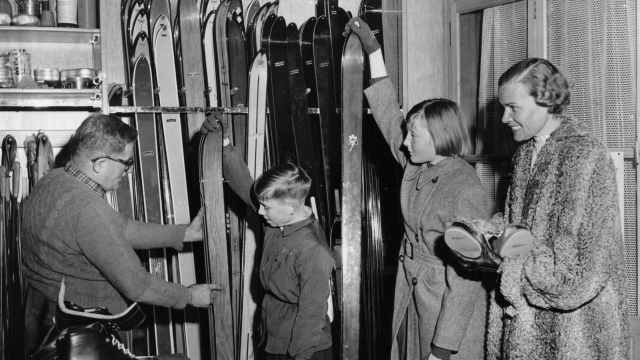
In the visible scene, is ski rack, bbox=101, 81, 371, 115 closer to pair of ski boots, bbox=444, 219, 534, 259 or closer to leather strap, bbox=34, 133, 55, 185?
leather strap, bbox=34, 133, 55, 185

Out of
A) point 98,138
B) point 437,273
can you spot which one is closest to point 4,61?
point 98,138

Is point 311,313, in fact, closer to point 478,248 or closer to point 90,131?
point 478,248

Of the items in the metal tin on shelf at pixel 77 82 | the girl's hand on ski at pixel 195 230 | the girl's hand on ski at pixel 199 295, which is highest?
the metal tin on shelf at pixel 77 82

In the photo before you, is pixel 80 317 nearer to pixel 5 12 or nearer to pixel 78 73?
pixel 78 73

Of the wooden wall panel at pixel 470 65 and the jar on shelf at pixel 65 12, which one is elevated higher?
the jar on shelf at pixel 65 12

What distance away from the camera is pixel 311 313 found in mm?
2027

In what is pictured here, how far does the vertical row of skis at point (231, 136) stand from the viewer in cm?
281

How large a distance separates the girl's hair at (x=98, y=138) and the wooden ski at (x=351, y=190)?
1036mm

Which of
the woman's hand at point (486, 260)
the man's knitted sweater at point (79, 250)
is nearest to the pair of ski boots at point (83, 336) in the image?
the man's knitted sweater at point (79, 250)

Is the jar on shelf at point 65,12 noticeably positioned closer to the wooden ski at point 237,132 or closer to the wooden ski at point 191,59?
the wooden ski at point 191,59

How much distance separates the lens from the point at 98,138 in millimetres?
2072

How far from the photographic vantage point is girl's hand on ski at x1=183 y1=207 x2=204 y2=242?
101 inches

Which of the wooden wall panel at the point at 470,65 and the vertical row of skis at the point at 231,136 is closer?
the vertical row of skis at the point at 231,136

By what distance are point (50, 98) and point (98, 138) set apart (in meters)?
0.74
